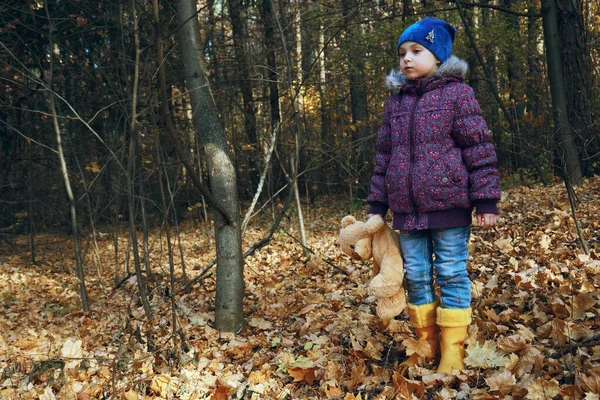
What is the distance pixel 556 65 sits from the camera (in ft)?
22.7

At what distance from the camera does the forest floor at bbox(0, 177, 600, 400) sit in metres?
2.32

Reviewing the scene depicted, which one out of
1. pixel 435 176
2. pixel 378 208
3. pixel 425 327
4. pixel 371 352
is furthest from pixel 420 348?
pixel 435 176

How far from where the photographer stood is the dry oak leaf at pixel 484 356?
7.73 feet

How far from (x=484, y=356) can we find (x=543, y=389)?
485 mm

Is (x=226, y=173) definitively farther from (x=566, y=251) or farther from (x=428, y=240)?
(x=566, y=251)

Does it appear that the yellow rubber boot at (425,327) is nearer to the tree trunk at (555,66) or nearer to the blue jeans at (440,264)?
the blue jeans at (440,264)

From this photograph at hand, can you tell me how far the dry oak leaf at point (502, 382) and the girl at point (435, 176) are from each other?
0.87 ft

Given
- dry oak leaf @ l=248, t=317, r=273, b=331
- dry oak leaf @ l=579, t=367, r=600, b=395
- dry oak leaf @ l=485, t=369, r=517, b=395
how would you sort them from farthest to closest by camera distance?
dry oak leaf @ l=248, t=317, r=273, b=331
dry oak leaf @ l=485, t=369, r=517, b=395
dry oak leaf @ l=579, t=367, r=600, b=395

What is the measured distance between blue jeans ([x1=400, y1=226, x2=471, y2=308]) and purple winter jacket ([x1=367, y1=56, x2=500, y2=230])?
0.32ft

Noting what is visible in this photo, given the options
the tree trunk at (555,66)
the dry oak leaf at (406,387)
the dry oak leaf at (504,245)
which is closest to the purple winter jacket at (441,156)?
the dry oak leaf at (406,387)

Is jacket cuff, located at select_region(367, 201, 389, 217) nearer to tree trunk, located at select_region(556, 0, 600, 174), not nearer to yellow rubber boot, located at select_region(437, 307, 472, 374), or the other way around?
yellow rubber boot, located at select_region(437, 307, 472, 374)

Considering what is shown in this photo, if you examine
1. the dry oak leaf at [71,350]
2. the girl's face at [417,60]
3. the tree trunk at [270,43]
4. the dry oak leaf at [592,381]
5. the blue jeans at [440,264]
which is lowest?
the dry oak leaf at [71,350]

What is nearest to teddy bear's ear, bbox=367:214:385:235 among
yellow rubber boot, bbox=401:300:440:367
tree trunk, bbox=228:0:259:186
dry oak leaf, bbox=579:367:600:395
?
yellow rubber boot, bbox=401:300:440:367

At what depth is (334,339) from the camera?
10.5 feet
